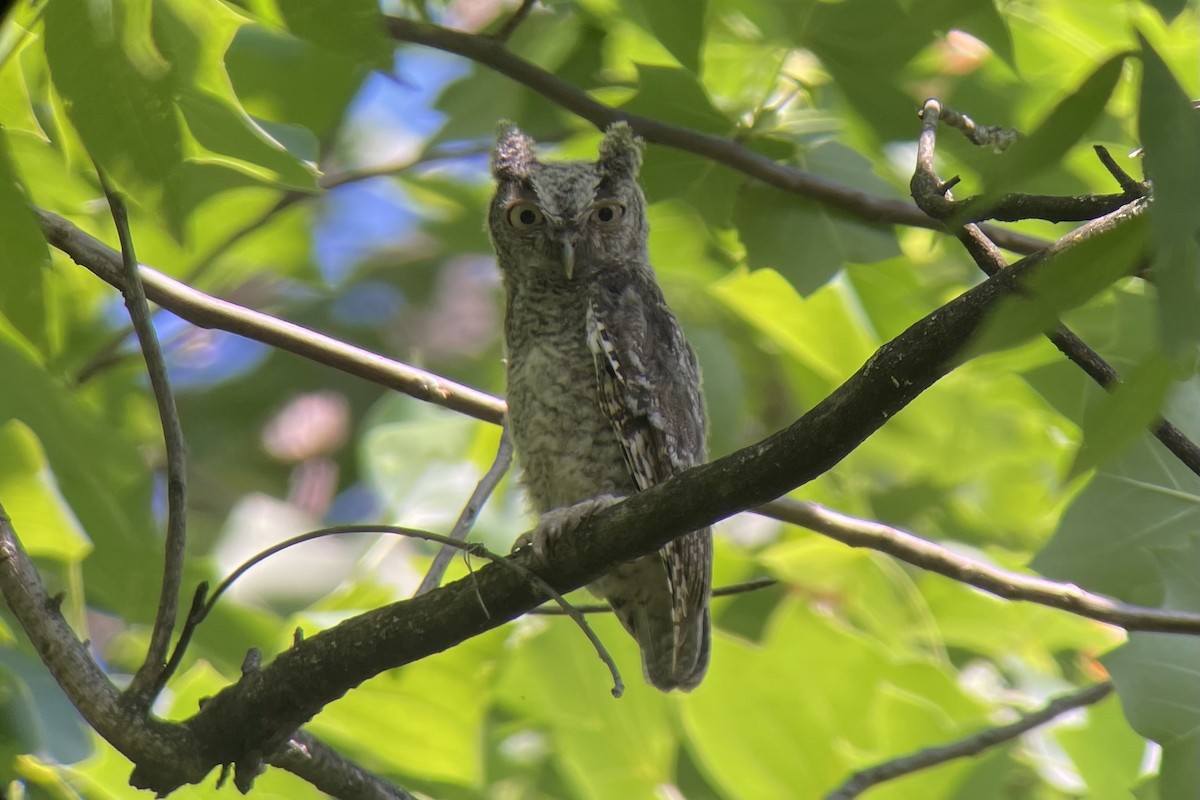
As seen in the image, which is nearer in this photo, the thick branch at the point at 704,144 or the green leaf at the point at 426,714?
the green leaf at the point at 426,714

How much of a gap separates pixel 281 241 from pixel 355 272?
250cm

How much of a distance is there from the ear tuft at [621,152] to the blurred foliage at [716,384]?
67 mm

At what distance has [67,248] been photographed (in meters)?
2.19

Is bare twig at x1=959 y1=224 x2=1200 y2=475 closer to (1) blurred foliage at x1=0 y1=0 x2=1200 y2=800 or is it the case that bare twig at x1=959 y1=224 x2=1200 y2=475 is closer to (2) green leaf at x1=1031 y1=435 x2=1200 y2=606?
(1) blurred foliage at x1=0 y1=0 x2=1200 y2=800

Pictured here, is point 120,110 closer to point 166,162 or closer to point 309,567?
point 166,162

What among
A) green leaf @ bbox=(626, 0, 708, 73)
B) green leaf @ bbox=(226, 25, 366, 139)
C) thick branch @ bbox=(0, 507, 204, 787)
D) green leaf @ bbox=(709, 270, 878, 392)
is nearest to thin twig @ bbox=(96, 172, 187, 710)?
thick branch @ bbox=(0, 507, 204, 787)

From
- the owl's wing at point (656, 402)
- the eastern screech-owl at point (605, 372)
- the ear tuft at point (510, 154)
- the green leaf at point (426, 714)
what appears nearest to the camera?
the green leaf at point (426, 714)

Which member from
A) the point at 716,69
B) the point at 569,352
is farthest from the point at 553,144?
the point at 569,352

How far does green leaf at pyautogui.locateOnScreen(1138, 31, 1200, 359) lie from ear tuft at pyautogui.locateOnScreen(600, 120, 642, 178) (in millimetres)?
2082

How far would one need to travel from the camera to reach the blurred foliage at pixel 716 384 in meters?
1.48

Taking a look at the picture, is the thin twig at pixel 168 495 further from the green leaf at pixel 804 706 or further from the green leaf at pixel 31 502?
the green leaf at pixel 804 706

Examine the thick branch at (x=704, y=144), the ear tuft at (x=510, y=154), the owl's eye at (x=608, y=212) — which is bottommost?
the thick branch at (x=704, y=144)

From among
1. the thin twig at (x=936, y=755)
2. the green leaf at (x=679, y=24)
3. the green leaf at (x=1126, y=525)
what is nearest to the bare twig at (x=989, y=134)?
the green leaf at (x=679, y=24)

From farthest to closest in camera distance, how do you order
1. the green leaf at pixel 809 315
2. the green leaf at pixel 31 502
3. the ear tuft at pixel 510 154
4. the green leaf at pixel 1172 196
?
1. the green leaf at pixel 809 315
2. the ear tuft at pixel 510 154
3. the green leaf at pixel 31 502
4. the green leaf at pixel 1172 196
